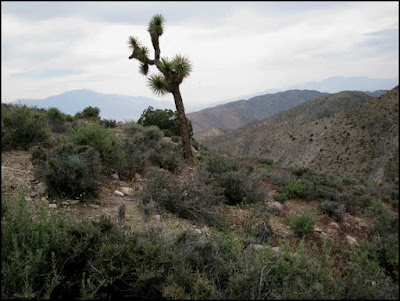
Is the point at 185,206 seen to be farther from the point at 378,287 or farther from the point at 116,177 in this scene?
the point at 378,287

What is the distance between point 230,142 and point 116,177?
209 feet

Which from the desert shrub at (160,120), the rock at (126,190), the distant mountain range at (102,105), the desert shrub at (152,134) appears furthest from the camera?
the desert shrub at (160,120)

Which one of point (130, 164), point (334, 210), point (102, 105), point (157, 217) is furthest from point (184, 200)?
point (102, 105)

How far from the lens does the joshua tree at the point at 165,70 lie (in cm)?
1072

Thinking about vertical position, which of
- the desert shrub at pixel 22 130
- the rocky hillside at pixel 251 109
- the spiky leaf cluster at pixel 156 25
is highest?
the rocky hillside at pixel 251 109

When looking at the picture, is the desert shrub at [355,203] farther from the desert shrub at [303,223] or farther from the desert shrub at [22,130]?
the desert shrub at [22,130]

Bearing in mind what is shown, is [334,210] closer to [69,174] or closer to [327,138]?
[69,174]

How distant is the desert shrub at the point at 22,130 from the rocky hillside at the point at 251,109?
150766mm

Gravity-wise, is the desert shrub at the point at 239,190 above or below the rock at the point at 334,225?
above

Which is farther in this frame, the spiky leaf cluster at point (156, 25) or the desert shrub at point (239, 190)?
the spiky leaf cluster at point (156, 25)

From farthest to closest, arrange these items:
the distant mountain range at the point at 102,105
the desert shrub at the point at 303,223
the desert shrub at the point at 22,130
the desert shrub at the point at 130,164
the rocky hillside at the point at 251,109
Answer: the rocky hillside at the point at 251,109 → the distant mountain range at the point at 102,105 → the desert shrub at the point at 130,164 → the desert shrub at the point at 22,130 → the desert shrub at the point at 303,223

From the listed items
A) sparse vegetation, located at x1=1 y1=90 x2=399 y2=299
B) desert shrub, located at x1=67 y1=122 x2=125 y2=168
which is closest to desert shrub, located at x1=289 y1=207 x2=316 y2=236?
sparse vegetation, located at x1=1 y1=90 x2=399 y2=299

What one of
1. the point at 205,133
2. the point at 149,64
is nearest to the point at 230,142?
the point at 205,133

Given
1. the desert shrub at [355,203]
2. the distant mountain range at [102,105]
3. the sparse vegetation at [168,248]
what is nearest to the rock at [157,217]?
the sparse vegetation at [168,248]
